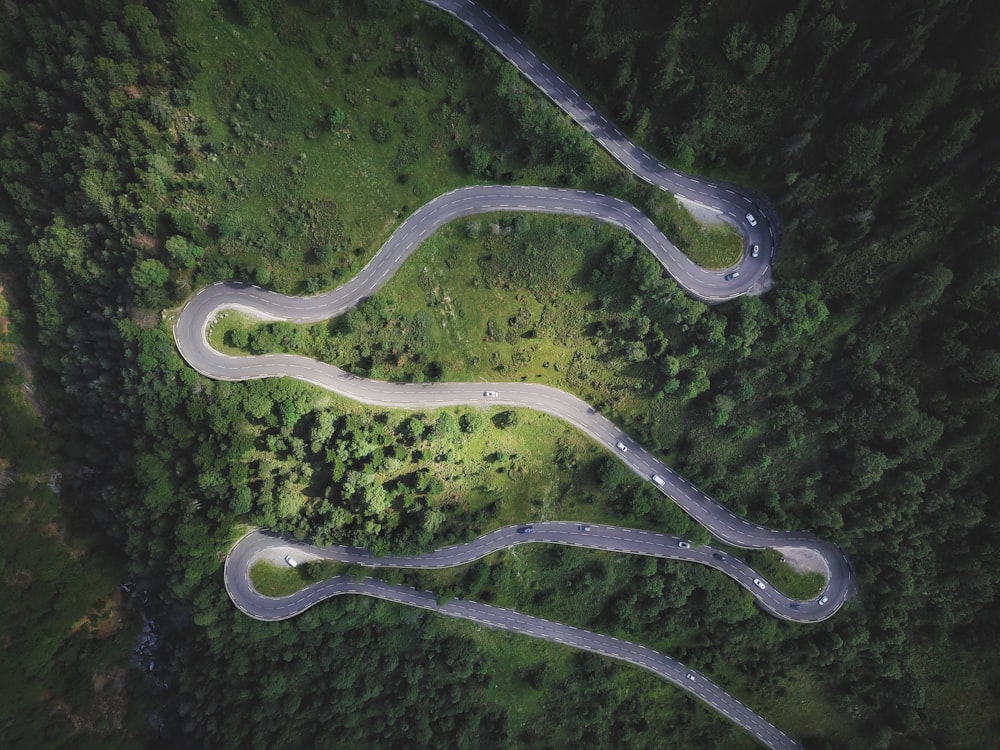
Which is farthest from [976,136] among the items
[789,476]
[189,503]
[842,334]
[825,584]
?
[189,503]

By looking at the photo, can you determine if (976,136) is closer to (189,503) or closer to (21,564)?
(189,503)

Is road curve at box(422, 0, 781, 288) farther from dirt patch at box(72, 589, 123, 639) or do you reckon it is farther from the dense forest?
dirt patch at box(72, 589, 123, 639)

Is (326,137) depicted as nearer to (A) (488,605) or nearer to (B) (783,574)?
(A) (488,605)

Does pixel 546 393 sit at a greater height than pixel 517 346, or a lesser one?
lesser

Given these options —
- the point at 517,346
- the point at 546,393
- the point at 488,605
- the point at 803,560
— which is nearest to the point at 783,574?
the point at 803,560

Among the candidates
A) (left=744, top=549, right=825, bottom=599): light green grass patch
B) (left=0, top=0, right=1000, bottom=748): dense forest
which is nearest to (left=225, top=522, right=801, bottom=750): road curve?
(left=0, top=0, right=1000, bottom=748): dense forest

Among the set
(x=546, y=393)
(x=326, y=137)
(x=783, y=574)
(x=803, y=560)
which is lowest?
(x=783, y=574)
